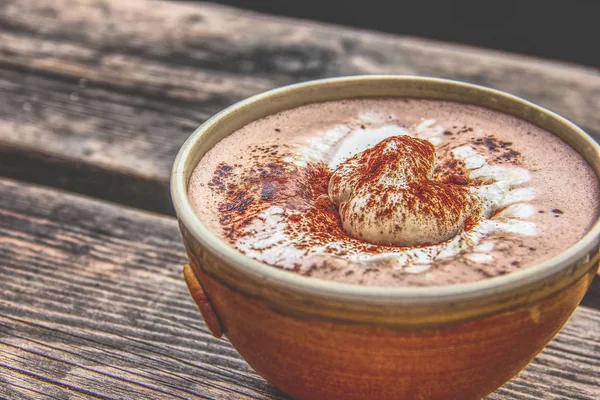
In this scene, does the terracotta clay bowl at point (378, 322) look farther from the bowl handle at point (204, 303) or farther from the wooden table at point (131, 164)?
the wooden table at point (131, 164)

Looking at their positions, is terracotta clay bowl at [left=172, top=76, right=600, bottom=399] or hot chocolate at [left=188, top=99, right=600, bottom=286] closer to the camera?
terracotta clay bowl at [left=172, top=76, right=600, bottom=399]

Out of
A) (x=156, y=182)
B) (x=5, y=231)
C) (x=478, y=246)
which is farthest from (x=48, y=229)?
(x=478, y=246)

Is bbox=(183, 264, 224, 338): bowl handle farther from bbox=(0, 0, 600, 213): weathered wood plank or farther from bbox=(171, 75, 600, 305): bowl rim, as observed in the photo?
bbox=(0, 0, 600, 213): weathered wood plank

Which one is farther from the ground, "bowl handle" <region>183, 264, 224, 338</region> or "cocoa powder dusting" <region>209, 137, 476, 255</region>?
"cocoa powder dusting" <region>209, 137, 476, 255</region>

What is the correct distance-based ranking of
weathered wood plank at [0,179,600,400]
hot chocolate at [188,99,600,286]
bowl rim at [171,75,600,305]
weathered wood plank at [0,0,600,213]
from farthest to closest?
weathered wood plank at [0,0,600,213] < weathered wood plank at [0,179,600,400] < hot chocolate at [188,99,600,286] < bowl rim at [171,75,600,305]

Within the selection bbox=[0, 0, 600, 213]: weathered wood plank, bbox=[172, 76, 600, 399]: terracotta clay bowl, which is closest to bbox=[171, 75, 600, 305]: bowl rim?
bbox=[172, 76, 600, 399]: terracotta clay bowl

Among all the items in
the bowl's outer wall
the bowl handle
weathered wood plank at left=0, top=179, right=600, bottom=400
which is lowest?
weathered wood plank at left=0, top=179, right=600, bottom=400

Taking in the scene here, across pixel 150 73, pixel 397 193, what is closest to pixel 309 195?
pixel 397 193

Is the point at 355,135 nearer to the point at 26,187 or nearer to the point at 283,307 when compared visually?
the point at 283,307
